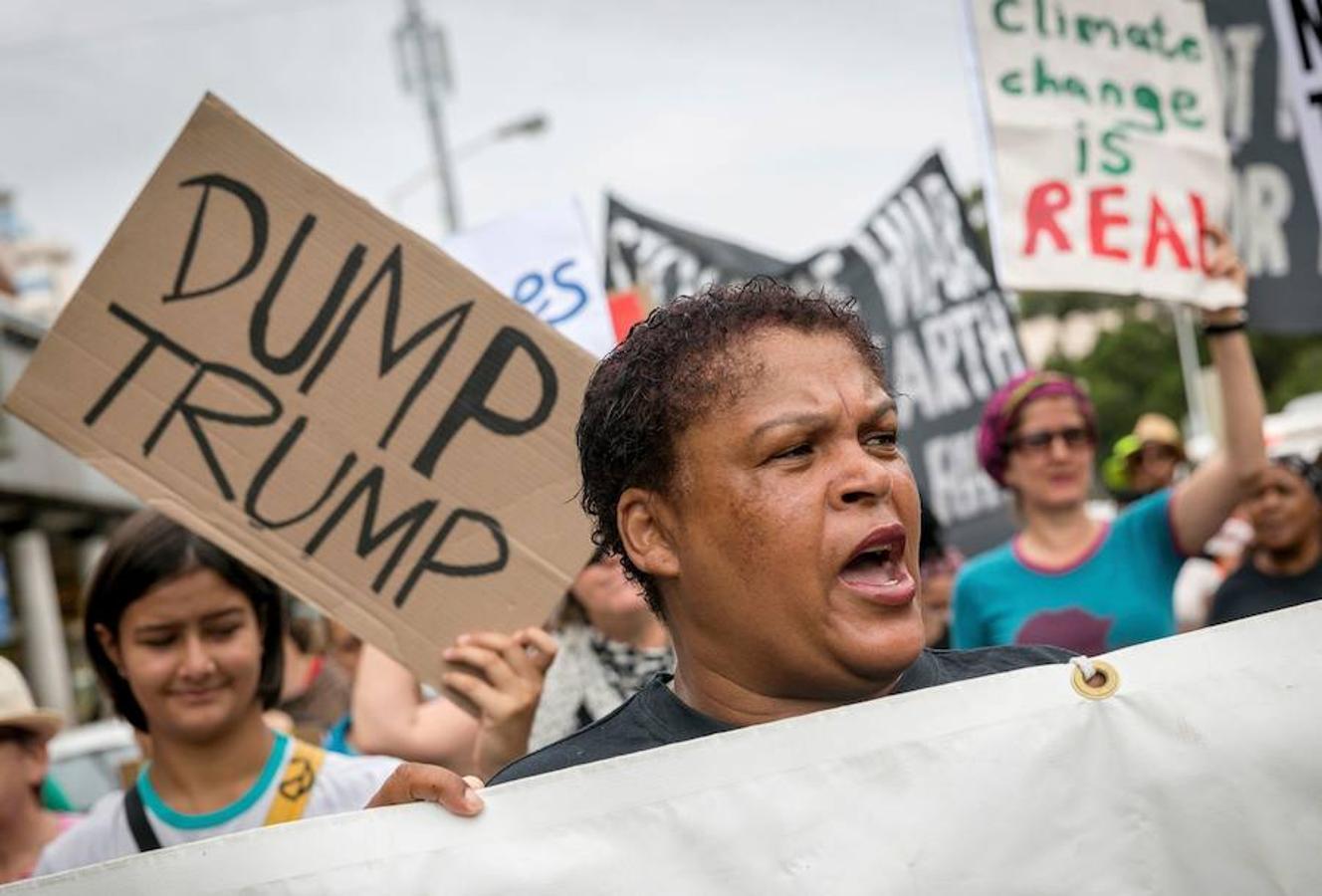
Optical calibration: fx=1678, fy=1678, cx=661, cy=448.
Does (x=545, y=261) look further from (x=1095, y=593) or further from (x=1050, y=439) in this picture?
(x=1095, y=593)

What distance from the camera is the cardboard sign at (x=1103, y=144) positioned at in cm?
447

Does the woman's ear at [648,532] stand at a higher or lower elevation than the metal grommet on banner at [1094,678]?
higher

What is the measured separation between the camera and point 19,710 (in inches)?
137

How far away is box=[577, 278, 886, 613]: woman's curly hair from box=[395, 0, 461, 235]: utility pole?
65.7ft

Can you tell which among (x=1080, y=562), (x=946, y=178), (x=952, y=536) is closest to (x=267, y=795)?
(x=1080, y=562)

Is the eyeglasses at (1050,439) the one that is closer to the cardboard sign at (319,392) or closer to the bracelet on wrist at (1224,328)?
the bracelet on wrist at (1224,328)

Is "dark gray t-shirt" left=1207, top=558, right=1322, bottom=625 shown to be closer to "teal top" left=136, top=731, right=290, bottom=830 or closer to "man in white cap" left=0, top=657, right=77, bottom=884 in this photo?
"teal top" left=136, top=731, right=290, bottom=830

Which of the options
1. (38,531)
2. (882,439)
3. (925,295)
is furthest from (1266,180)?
(38,531)

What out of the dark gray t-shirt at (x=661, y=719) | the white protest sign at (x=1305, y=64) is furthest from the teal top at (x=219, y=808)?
the white protest sign at (x=1305, y=64)

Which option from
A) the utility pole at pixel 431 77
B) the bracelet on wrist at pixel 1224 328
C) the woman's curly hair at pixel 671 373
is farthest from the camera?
the utility pole at pixel 431 77

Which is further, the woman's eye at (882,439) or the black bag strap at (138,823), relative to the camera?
the black bag strap at (138,823)

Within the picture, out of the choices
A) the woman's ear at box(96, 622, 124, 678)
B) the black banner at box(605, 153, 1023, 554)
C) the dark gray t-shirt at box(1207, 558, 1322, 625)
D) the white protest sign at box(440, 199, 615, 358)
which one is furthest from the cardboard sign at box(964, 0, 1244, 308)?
the woman's ear at box(96, 622, 124, 678)

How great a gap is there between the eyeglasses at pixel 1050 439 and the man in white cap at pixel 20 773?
2.44 metres

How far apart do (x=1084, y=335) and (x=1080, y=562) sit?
2256 inches
